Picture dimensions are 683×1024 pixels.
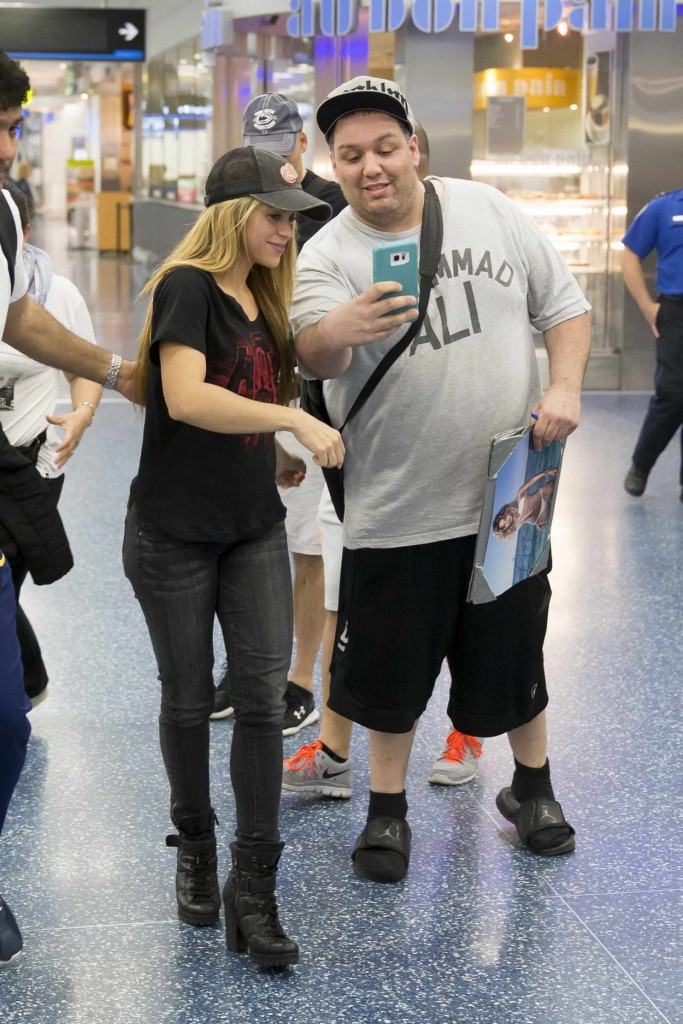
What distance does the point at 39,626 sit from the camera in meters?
4.83

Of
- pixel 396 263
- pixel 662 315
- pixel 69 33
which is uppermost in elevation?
pixel 69 33

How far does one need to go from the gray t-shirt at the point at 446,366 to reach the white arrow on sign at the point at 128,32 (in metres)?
14.0

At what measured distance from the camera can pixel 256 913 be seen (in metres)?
2.62

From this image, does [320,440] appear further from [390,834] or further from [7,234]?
[390,834]

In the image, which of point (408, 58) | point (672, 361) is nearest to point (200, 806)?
point (672, 361)

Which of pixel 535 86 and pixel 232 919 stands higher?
pixel 535 86

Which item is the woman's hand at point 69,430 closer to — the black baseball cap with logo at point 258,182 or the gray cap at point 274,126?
the black baseball cap with logo at point 258,182

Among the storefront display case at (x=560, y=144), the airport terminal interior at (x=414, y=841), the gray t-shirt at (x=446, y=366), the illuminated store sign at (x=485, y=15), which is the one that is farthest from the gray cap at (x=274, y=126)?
the storefront display case at (x=560, y=144)

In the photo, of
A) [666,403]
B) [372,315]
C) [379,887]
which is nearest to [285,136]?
[372,315]

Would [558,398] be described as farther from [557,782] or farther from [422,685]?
[557,782]

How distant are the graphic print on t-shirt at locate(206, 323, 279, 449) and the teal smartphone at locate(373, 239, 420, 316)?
0.88 feet

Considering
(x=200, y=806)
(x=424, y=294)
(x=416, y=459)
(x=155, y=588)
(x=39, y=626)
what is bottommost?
(x=39, y=626)

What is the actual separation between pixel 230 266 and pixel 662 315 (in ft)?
16.3

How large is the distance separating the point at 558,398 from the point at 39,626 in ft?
8.41
